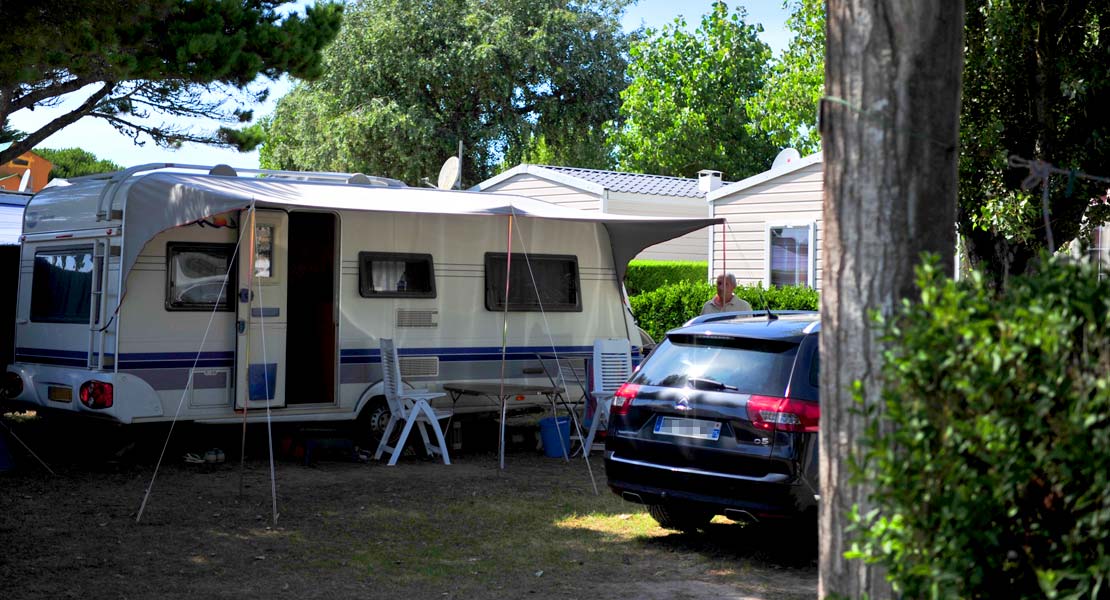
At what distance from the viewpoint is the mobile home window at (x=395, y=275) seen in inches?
444

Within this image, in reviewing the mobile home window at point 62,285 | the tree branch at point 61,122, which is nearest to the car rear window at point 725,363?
the mobile home window at point 62,285

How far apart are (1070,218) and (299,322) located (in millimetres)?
7155

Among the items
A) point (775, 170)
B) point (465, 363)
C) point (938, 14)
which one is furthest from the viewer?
point (775, 170)

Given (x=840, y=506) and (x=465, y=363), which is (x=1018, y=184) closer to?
(x=465, y=363)

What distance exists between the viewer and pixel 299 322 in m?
12.1

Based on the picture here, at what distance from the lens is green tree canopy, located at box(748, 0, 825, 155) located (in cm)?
2375

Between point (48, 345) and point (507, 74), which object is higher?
point (507, 74)

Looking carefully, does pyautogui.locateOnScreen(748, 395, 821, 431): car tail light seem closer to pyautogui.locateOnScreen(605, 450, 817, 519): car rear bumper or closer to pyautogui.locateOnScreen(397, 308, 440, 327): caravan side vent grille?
pyautogui.locateOnScreen(605, 450, 817, 519): car rear bumper

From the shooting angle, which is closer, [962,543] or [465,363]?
[962,543]

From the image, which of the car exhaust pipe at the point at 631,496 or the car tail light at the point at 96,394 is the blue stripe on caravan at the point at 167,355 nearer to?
the car tail light at the point at 96,394

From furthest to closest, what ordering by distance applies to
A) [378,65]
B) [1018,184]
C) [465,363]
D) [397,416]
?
1. [378,65]
2. [465,363]
3. [397,416]
4. [1018,184]

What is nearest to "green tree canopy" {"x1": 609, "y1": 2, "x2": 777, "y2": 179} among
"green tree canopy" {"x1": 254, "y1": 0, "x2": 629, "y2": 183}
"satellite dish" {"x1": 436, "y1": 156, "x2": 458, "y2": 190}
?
"green tree canopy" {"x1": 254, "y1": 0, "x2": 629, "y2": 183}

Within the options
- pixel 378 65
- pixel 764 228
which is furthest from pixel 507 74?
pixel 764 228

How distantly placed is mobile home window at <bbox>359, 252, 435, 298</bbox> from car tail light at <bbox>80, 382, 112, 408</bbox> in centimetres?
240
